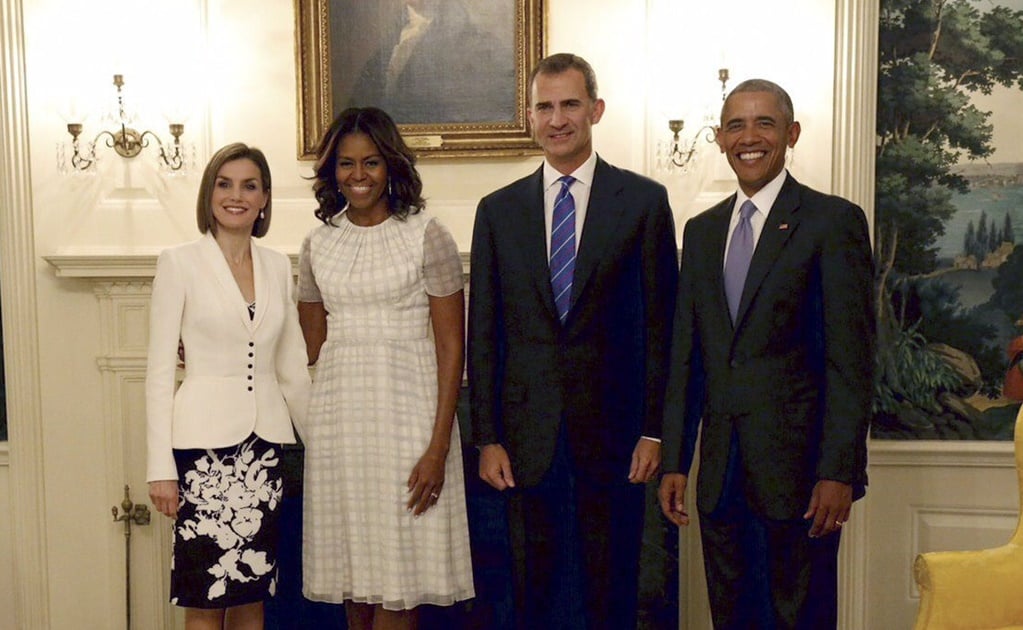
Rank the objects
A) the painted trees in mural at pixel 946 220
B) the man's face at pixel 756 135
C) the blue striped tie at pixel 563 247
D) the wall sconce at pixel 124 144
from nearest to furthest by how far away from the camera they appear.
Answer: the man's face at pixel 756 135 → the blue striped tie at pixel 563 247 → the painted trees in mural at pixel 946 220 → the wall sconce at pixel 124 144

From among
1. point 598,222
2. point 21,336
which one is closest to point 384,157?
point 598,222

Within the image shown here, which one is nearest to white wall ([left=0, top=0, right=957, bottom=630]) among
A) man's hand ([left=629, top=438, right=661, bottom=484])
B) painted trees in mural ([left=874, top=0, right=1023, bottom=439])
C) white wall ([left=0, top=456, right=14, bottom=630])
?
white wall ([left=0, top=456, right=14, bottom=630])

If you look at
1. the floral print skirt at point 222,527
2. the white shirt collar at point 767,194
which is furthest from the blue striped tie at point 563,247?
the floral print skirt at point 222,527

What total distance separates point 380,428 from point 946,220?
90.8 inches

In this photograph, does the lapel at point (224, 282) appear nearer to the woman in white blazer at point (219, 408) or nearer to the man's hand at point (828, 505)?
the woman in white blazer at point (219, 408)

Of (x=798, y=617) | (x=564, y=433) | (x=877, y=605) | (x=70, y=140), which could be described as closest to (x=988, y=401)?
(x=877, y=605)

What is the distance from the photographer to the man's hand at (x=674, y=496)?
239 cm

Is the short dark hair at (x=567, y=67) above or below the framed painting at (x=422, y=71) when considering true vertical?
below

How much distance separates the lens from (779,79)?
138 inches

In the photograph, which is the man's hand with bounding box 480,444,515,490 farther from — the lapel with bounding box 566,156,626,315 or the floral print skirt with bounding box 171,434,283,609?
the floral print skirt with bounding box 171,434,283,609

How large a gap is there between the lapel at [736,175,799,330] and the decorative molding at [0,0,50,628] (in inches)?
111

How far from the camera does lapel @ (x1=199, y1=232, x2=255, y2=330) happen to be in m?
2.54

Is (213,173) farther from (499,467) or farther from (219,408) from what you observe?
(499,467)

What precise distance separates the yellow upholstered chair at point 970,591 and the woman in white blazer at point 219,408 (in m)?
1.71
